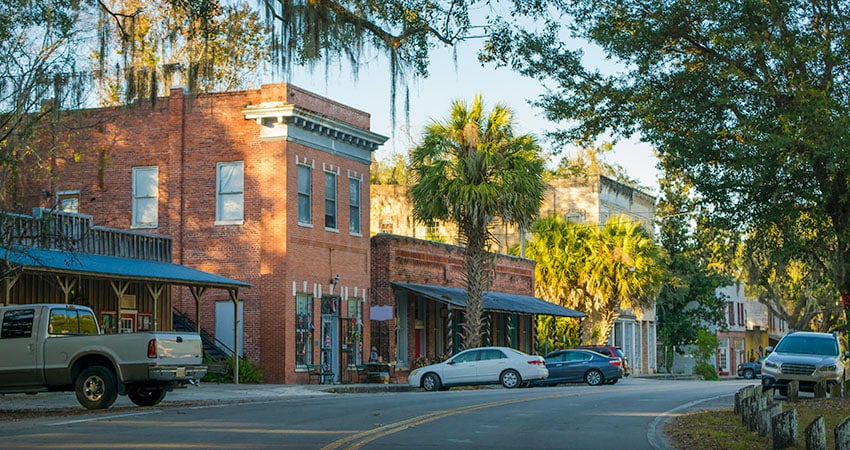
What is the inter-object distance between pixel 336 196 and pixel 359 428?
75.7 feet

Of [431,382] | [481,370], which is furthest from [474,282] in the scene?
[431,382]

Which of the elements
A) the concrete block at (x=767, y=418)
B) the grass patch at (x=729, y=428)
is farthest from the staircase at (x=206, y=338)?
the concrete block at (x=767, y=418)

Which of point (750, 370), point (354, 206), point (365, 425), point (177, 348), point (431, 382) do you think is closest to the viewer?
point (365, 425)

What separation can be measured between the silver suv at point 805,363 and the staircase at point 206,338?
16.4 metres

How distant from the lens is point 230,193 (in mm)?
38219

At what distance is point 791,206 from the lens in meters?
24.8

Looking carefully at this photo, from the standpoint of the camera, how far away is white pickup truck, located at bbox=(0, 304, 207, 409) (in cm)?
2150

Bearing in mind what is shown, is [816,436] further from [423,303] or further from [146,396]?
[423,303]

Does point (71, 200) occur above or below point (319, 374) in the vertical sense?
above

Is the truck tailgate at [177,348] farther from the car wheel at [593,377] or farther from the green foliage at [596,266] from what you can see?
the green foliage at [596,266]

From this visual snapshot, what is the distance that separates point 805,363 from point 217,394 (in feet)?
46.8

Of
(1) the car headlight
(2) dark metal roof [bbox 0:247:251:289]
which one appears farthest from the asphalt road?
(2) dark metal roof [bbox 0:247:251:289]

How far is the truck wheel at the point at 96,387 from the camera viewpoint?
21.6 meters

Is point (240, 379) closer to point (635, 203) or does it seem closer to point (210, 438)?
point (210, 438)
